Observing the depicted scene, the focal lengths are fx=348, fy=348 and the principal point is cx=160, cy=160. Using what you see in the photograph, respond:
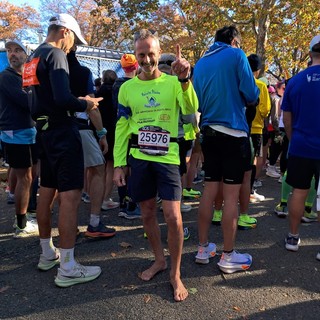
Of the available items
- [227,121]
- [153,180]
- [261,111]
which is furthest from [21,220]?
[261,111]

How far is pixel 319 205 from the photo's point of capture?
2.82 m

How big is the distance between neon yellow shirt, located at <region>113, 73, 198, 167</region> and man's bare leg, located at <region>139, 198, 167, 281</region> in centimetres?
42

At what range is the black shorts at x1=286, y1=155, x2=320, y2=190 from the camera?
3379mm

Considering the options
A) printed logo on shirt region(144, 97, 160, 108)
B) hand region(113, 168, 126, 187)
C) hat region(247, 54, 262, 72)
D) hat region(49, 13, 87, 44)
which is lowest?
hand region(113, 168, 126, 187)

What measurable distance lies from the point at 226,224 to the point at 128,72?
93.1 inches

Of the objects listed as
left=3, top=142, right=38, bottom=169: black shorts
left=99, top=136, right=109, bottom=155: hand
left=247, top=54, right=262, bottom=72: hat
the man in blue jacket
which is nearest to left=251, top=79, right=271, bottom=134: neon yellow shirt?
left=247, top=54, right=262, bottom=72: hat

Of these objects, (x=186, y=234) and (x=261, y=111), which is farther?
(x=261, y=111)

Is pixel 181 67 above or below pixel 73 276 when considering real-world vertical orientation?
above

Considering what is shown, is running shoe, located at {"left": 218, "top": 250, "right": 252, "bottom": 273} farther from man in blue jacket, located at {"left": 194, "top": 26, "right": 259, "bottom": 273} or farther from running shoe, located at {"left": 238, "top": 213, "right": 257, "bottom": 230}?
running shoe, located at {"left": 238, "top": 213, "right": 257, "bottom": 230}

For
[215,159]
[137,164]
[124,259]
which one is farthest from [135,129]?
[124,259]

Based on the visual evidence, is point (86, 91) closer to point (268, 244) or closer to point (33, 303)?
point (33, 303)

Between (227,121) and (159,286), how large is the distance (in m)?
1.50

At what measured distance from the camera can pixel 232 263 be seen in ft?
10.2

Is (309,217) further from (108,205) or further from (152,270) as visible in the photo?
(108,205)
